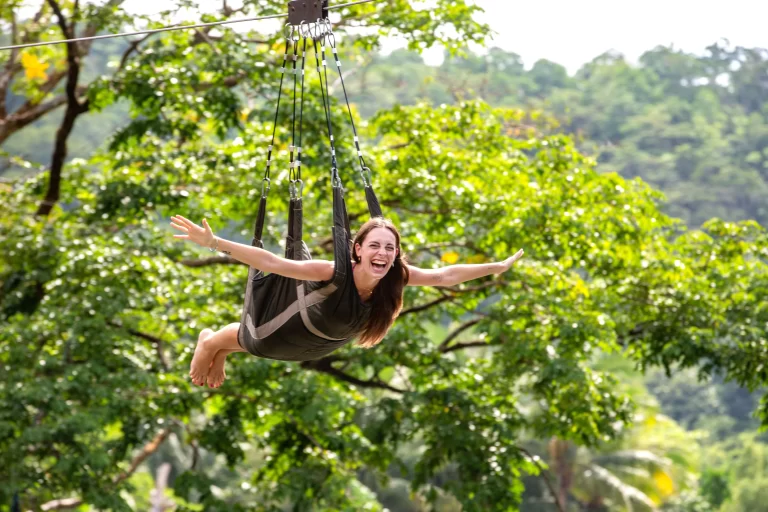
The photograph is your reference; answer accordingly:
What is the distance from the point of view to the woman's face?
3865 mm

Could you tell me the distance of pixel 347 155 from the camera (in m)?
7.86

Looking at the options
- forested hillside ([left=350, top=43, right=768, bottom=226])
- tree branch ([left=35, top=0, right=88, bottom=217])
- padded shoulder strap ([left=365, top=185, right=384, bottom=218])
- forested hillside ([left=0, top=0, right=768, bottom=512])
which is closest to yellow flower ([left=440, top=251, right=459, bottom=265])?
forested hillside ([left=0, top=0, right=768, bottom=512])

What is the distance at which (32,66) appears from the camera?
10.5 meters

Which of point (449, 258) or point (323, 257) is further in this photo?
point (323, 257)

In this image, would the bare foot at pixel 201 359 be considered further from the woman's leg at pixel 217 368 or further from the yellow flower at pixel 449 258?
the yellow flower at pixel 449 258

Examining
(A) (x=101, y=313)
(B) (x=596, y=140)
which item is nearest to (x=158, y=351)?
(A) (x=101, y=313)

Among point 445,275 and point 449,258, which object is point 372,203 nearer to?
point 445,275

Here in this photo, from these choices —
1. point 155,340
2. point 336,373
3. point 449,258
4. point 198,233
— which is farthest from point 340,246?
point 336,373

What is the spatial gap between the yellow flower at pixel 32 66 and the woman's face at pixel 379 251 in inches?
290

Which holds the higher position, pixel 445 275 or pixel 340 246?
pixel 340 246

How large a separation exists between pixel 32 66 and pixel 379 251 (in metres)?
7.51

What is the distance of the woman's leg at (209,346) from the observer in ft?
15.0

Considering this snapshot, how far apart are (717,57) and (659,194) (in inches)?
1799

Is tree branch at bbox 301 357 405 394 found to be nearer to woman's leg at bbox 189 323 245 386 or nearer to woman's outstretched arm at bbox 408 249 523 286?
woman's leg at bbox 189 323 245 386
